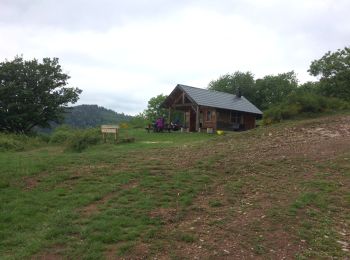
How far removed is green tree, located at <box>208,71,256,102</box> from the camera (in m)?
67.4

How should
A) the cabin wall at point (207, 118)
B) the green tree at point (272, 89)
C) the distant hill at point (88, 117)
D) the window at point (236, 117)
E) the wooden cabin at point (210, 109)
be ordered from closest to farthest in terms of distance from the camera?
the wooden cabin at point (210, 109) < the cabin wall at point (207, 118) < the window at point (236, 117) < the green tree at point (272, 89) < the distant hill at point (88, 117)

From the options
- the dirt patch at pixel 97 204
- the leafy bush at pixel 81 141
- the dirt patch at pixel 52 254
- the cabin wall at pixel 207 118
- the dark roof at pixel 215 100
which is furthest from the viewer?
the cabin wall at pixel 207 118

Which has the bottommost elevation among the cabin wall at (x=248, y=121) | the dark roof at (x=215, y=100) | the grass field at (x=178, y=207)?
the grass field at (x=178, y=207)

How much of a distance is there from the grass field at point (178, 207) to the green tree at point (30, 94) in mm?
27697

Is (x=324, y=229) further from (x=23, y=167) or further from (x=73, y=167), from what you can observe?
(x=23, y=167)

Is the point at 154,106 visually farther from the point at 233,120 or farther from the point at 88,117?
the point at 233,120

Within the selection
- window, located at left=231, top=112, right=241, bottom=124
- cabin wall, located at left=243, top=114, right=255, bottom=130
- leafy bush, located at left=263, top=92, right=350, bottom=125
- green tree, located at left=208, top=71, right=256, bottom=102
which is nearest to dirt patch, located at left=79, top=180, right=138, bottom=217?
leafy bush, located at left=263, top=92, right=350, bottom=125

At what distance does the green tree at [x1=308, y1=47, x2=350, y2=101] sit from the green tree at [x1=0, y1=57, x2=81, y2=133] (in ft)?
83.9

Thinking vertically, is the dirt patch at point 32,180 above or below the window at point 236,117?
below

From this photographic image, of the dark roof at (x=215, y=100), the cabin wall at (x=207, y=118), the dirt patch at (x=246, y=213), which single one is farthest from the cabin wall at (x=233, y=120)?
the dirt patch at (x=246, y=213)

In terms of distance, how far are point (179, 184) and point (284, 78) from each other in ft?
208

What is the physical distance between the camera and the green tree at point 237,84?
2653 inches

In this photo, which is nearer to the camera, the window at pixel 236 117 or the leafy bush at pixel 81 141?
the leafy bush at pixel 81 141

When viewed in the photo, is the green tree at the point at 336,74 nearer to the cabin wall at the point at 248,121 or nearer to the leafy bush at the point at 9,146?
the cabin wall at the point at 248,121
